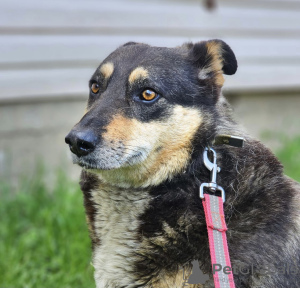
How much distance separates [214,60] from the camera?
289 cm

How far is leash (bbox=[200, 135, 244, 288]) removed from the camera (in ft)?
7.33

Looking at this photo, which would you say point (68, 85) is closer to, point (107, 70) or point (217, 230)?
point (107, 70)

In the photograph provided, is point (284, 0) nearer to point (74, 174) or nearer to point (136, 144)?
point (74, 174)

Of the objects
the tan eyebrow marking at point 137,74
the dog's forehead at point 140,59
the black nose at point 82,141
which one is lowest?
the black nose at point 82,141

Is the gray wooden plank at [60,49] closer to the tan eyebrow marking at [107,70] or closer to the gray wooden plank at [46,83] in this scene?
the gray wooden plank at [46,83]

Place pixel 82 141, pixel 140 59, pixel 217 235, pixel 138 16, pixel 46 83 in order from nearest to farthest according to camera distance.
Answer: pixel 217 235 → pixel 82 141 → pixel 140 59 → pixel 46 83 → pixel 138 16

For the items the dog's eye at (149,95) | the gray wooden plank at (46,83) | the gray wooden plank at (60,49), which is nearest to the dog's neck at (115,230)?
the dog's eye at (149,95)

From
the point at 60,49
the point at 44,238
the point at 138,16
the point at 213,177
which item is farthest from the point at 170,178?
the point at 138,16

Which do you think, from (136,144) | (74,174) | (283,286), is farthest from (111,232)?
(74,174)

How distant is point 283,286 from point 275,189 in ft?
1.67

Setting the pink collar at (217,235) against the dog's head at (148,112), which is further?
the dog's head at (148,112)

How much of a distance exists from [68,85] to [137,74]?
126 inches

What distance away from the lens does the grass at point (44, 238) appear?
3.98 meters

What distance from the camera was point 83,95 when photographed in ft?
19.4
